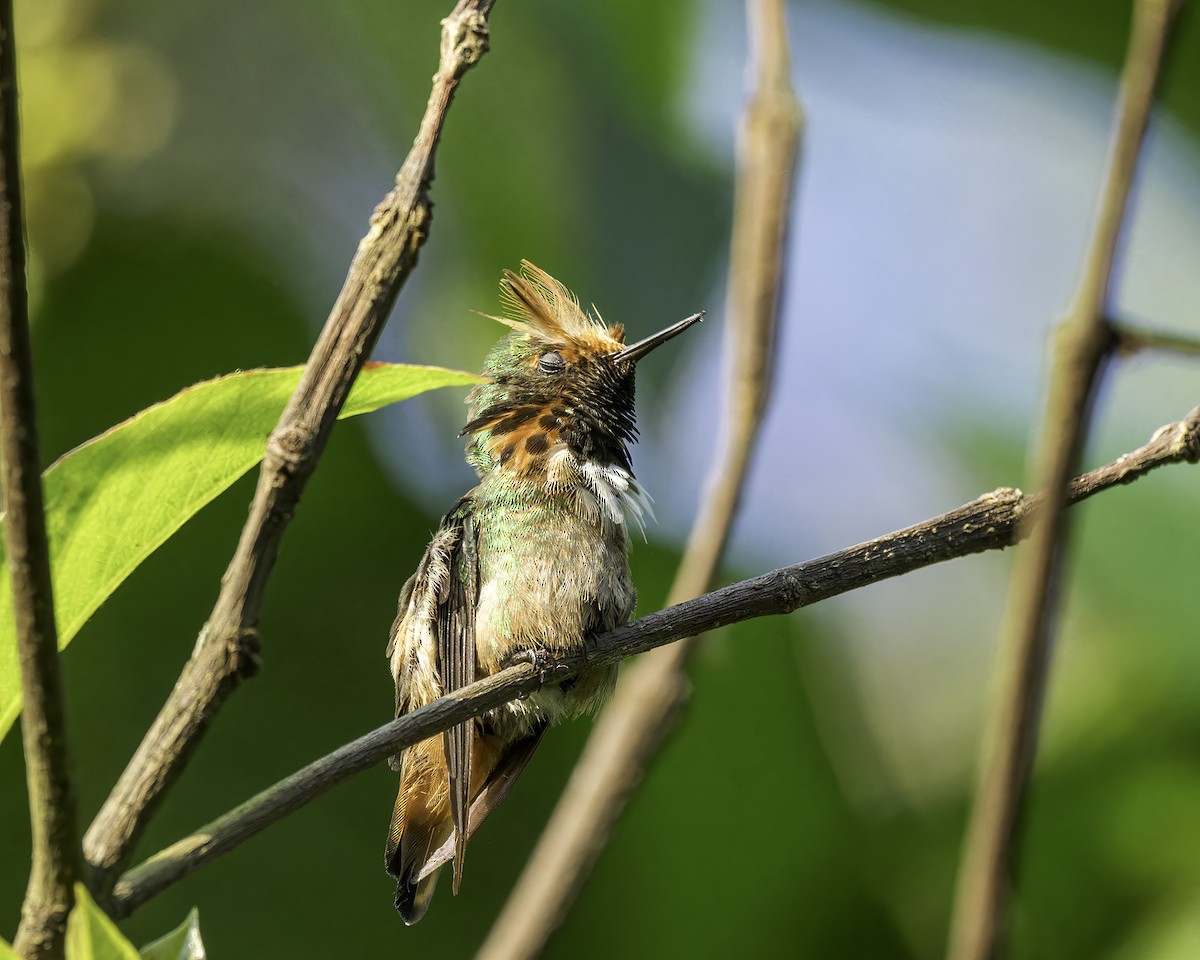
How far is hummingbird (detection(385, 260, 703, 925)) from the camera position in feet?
6.04

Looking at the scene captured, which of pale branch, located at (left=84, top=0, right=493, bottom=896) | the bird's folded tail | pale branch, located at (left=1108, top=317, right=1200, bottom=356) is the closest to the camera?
pale branch, located at (left=1108, top=317, right=1200, bottom=356)

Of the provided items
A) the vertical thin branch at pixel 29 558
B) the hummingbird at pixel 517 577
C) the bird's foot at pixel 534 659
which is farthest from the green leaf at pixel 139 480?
the hummingbird at pixel 517 577

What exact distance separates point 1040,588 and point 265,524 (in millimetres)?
515

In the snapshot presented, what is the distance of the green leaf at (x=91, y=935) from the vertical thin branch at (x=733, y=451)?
18.5 inches

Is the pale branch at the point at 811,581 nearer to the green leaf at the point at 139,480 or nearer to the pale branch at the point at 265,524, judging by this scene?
the pale branch at the point at 265,524

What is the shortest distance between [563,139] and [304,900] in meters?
2.08

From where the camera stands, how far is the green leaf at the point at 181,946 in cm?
89

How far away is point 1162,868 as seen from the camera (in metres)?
2.49

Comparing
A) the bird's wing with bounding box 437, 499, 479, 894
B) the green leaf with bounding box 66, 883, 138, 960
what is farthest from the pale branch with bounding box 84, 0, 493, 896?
the bird's wing with bounding box 437, 499, 479, 894

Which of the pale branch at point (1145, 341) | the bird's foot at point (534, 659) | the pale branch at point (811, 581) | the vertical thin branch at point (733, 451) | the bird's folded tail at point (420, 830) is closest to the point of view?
the pale branch at point (1145, 341)

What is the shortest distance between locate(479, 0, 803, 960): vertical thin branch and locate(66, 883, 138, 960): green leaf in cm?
47

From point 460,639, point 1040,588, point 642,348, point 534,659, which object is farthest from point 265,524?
point 642,348

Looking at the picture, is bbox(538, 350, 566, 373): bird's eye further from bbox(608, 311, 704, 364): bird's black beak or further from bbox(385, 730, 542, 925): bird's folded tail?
bbox(385, 730, 542, 925): bird's folded tail

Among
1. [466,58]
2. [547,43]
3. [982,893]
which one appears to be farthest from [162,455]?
[547,43]
